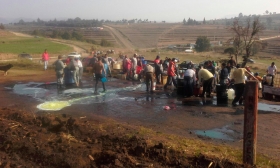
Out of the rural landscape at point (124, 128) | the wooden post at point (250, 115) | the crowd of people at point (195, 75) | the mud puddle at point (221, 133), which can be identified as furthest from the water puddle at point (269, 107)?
the wooden post at point (250, 115)

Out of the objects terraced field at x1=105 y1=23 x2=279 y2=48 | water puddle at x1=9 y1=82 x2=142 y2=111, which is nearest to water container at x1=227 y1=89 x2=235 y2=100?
water puddle at x1=9 y1=82 x2=142 y2=111

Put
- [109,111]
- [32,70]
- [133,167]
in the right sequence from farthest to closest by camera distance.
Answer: [32,70] < [109,111] < [133,167]

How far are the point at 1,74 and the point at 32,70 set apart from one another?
3.21 meters

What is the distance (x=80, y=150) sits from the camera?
708 centimetres

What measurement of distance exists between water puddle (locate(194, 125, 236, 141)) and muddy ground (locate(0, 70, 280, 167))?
3 centimetres

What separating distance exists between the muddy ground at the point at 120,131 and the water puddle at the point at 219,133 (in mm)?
28

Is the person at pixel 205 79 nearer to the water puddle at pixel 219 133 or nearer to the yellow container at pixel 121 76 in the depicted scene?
the water puddle at pixel 219 133

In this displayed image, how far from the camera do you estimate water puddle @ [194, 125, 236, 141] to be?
9.59 meters

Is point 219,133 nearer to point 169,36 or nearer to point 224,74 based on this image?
point 224,74

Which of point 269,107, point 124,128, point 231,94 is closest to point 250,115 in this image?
point 124,128

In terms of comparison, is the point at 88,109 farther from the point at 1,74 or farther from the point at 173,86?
the point at 1,74

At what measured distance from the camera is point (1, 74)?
22.9 meters

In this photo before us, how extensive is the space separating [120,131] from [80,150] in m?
2.25

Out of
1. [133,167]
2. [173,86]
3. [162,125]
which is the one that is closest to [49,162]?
[133,167]
